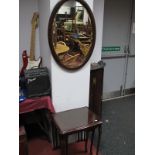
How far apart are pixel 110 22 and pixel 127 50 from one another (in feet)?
2.20

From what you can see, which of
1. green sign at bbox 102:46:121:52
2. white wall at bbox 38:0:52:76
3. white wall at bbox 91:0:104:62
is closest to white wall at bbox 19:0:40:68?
white wall at bbox 38:0:52:76

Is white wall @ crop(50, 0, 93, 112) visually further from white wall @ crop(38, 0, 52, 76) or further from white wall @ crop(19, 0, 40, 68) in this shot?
→ white wall @ crop(19, 0, 40, 68)

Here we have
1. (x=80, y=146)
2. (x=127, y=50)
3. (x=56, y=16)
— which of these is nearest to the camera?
(x=56, y=16)

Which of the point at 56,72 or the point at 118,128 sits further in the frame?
the point at 118,128

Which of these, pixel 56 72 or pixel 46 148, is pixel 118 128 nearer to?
pixel 46 148

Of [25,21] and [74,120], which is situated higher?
[25,21]

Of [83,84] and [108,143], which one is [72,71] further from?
[108,143]

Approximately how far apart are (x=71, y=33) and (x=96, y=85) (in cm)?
91

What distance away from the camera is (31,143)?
241cm

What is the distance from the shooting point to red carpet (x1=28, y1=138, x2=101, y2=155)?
2.24 m

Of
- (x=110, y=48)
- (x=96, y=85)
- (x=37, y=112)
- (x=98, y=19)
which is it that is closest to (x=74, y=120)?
(x=37, y=112)

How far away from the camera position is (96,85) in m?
2.70

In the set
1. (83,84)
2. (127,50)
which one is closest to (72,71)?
(83,84)

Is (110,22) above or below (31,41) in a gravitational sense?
above
